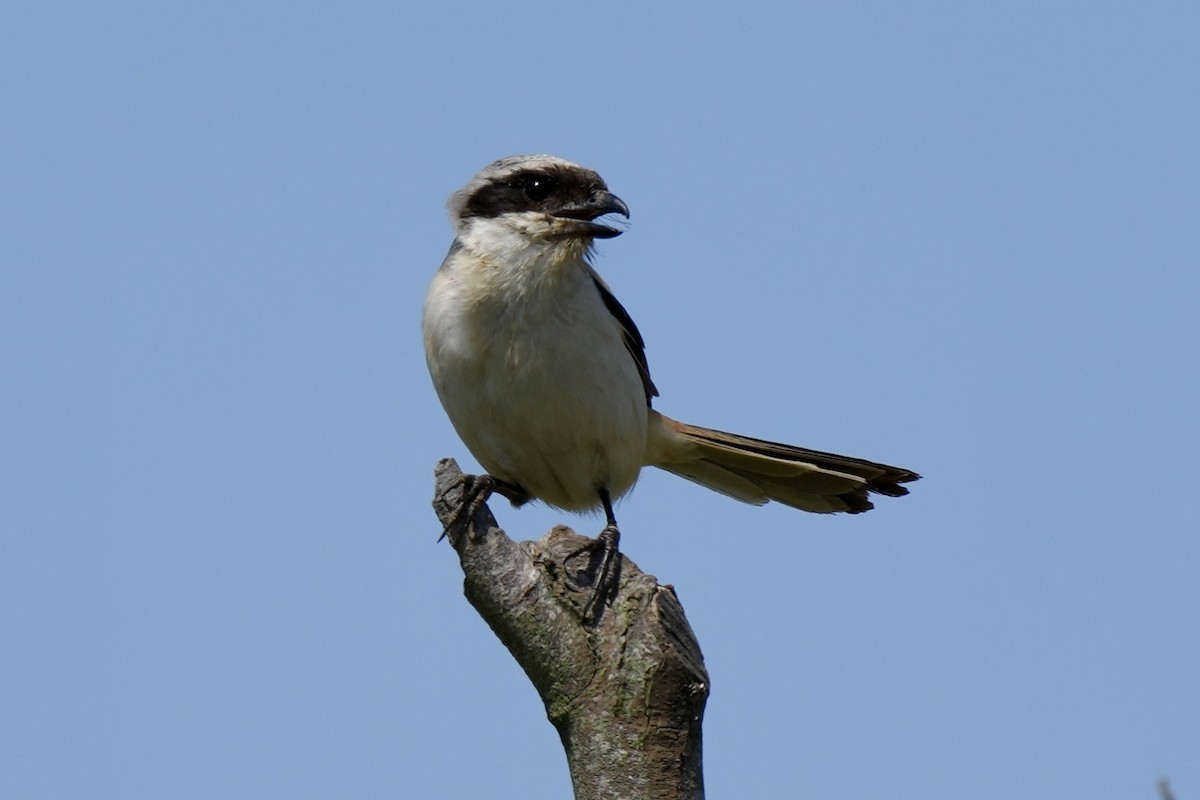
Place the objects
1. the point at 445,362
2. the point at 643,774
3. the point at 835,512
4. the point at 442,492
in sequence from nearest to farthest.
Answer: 1. the point at 643,774
2. the point at 442,492
3. the point at 445,362
4. the point at 835,512

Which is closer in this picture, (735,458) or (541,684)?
(541,684)

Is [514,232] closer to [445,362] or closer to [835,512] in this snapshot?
[445,362]

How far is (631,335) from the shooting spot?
7.05 m

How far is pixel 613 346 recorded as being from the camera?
21.1 ft

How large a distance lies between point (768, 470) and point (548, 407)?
5.88 ft

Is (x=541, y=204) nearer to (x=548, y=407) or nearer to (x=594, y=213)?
(x=594, y=213)

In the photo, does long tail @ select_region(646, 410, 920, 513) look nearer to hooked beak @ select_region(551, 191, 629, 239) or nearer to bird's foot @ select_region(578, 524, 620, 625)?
hooked beak @ select_region(551, 191, 629, 239)

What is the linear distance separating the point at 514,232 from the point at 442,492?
1.65m

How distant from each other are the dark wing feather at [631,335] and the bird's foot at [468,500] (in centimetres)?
182

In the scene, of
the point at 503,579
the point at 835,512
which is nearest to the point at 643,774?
the point at 503,579

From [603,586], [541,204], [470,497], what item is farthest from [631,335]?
[603,586]

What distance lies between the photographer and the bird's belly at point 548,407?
238 inches

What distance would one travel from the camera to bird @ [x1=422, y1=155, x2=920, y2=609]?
605 cm

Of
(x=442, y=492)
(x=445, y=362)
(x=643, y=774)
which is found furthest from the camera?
(x=445, y=362)
